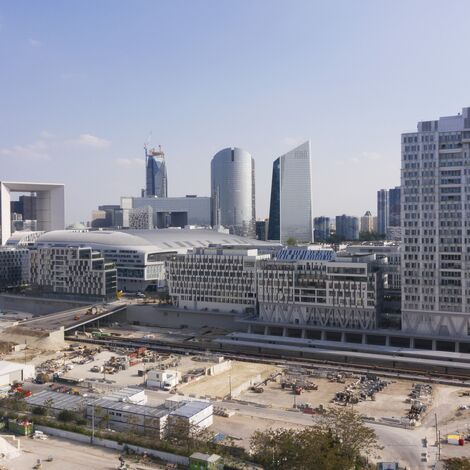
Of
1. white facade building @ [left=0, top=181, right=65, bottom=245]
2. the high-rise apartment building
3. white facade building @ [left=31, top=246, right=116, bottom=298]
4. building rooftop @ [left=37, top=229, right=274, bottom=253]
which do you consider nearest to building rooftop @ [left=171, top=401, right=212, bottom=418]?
the high-rise apartment building

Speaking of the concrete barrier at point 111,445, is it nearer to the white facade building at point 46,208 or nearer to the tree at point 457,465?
the tree at point 457,465

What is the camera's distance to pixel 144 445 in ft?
153

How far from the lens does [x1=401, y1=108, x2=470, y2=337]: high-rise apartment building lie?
7531 cm

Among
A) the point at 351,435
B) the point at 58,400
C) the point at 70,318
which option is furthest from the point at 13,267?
the point at 351,435

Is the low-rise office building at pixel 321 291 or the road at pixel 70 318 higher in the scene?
the low-rise office building at pixel 321 291

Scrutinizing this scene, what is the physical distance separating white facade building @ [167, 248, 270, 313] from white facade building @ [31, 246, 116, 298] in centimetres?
1940

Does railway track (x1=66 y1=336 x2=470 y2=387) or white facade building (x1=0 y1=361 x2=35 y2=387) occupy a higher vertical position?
white facade building (x1=0 y1=361 x2=35 y2=387)

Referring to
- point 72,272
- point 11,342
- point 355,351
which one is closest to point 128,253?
point 72,272

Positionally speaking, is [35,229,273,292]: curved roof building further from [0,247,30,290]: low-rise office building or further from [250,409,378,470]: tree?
[250,409,378,470]: tree

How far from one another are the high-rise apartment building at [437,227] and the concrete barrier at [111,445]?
142ft

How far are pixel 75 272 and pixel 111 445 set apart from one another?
72129mm

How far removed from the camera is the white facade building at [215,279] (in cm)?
9431

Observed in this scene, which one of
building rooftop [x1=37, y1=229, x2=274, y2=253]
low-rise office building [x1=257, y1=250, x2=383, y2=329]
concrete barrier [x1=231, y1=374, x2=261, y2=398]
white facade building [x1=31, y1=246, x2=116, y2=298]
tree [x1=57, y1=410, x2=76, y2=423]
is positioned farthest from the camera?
building rooftop [x1=37, y1=229, x2=274, y2=253]

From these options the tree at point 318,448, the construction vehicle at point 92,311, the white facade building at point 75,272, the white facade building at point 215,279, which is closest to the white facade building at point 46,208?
the white facade building at point 75,272
